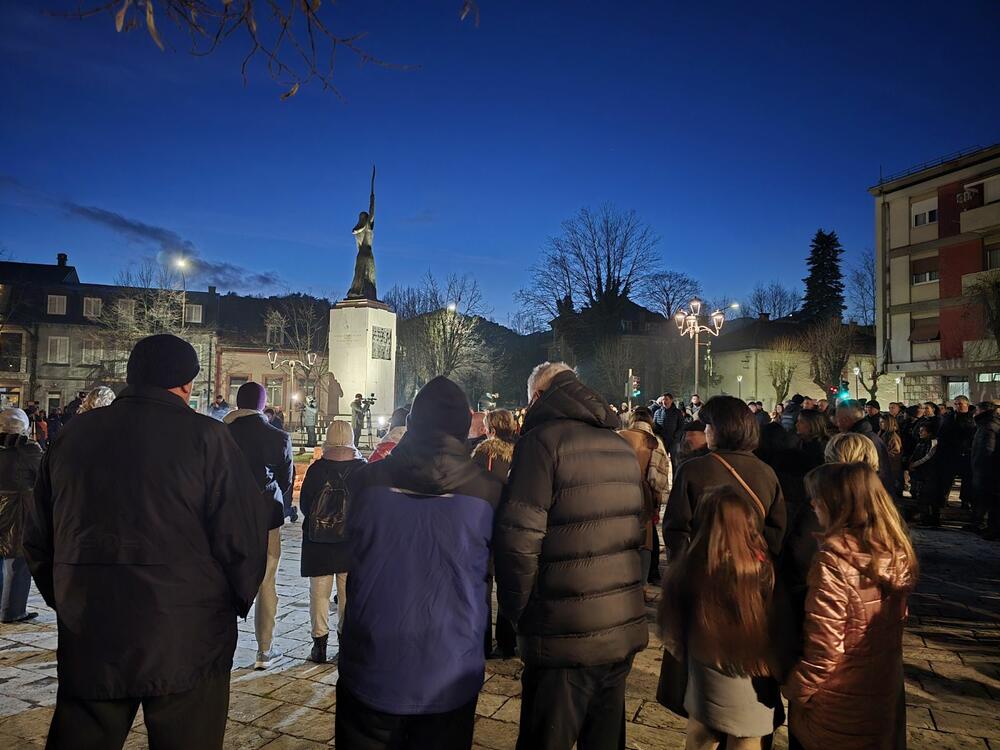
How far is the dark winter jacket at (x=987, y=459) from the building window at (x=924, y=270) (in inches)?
1197

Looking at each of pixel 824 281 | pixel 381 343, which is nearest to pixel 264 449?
pixel 381 343

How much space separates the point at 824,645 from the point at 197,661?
242 centimetres

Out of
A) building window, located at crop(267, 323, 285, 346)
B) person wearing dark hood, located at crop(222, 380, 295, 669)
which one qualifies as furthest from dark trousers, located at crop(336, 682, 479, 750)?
building window, located at crop(267, 323, 285, 346)

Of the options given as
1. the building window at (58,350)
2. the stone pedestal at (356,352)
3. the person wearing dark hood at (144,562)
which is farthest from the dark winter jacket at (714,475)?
the building window at (58,350)

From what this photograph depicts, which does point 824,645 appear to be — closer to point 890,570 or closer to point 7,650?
point 890,570

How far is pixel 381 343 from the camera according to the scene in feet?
74.8

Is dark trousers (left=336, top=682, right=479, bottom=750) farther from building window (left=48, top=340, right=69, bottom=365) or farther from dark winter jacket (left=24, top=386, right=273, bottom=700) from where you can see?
building window (left=48, top=340, right=69, bottom=365)

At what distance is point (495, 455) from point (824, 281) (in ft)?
233

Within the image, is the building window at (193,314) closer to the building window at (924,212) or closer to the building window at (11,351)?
the building window at (11,351)

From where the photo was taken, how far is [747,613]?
265 centimetres

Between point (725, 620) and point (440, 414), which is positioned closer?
point (440, 414)

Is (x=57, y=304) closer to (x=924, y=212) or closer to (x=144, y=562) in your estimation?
(x=144, y=562)

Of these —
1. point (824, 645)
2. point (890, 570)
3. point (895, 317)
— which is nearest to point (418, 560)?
point (824, 645)

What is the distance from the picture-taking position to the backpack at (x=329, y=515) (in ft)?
15.5
